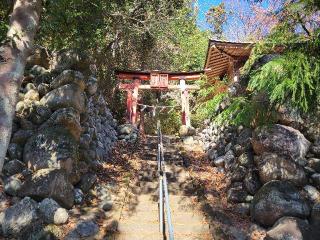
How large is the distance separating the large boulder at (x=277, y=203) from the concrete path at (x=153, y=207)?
3.31ft

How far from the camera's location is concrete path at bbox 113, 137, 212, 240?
614 centimetres

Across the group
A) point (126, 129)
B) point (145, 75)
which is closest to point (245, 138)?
point (126, 129)

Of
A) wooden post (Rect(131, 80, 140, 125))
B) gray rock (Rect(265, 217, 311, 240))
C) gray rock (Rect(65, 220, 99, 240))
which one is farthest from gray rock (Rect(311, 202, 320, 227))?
wooden post (Rect(131, 80, 140, 125))

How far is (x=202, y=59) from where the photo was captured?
22.3 meters

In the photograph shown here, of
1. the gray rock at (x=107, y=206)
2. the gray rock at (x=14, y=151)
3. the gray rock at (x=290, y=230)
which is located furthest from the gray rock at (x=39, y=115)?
the gray rock at (x=290, y=230)

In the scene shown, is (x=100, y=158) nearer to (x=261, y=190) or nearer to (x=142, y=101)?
(x=261, y=190)

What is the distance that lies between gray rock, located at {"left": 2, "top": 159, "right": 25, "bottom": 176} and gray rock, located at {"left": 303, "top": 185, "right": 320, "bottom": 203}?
217 inches

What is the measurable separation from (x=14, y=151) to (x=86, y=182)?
1603 millimetres

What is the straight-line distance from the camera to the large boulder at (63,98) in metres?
7.73

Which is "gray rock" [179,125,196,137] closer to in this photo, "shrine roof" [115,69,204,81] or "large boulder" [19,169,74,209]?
"shrine roof" [115,69,204,81]

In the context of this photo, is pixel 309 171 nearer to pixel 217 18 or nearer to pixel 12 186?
pixel 12 186

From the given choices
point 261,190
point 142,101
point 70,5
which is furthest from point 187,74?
point 261,190

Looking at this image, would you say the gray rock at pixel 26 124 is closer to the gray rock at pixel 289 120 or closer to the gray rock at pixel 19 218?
the gray rock at pixel 19 218

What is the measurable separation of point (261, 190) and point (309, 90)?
293cm
